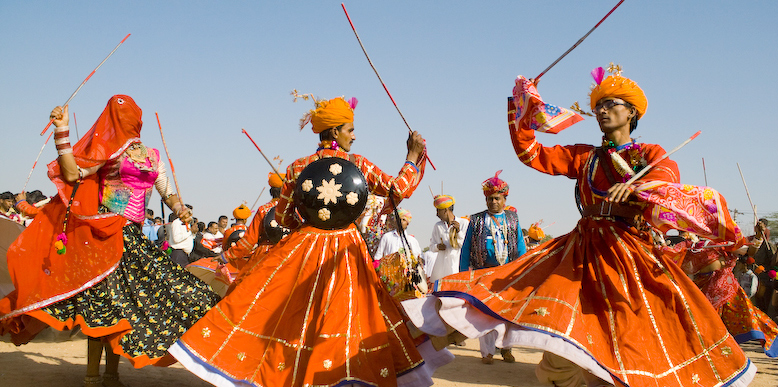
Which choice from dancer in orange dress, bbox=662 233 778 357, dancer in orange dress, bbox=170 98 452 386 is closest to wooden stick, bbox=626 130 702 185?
dancer in orange dress, bbox=170 98 452 386

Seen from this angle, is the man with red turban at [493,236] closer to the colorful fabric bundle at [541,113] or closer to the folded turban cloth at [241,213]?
the folded turban cloth at [241,213]

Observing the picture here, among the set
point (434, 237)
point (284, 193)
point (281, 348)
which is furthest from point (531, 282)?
point (434, 237)

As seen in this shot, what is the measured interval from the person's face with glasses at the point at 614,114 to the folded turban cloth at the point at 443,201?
5.33 metres

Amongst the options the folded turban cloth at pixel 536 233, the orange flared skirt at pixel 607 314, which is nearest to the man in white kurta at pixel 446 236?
the folded turban cloth at pixel 536 233

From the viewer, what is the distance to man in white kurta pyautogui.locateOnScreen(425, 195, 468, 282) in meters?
9.45

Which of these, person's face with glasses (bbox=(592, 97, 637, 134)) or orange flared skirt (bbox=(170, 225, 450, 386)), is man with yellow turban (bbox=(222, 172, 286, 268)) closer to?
orange flared skirt (bbox=(170, 225, 450, 386))

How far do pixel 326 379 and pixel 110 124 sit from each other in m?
2.71

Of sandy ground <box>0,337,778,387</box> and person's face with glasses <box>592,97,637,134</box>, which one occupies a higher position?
person's face with glasses <box>592,97,637,134</box>

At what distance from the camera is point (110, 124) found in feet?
16.1

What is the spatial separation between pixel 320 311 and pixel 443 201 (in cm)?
559

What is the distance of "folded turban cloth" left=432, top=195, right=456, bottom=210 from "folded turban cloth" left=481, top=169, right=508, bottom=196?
5.24 feet

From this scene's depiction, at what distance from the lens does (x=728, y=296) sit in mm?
6789

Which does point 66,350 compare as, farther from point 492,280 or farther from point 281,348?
point 492,280

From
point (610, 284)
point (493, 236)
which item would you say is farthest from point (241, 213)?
point (610, 284)
